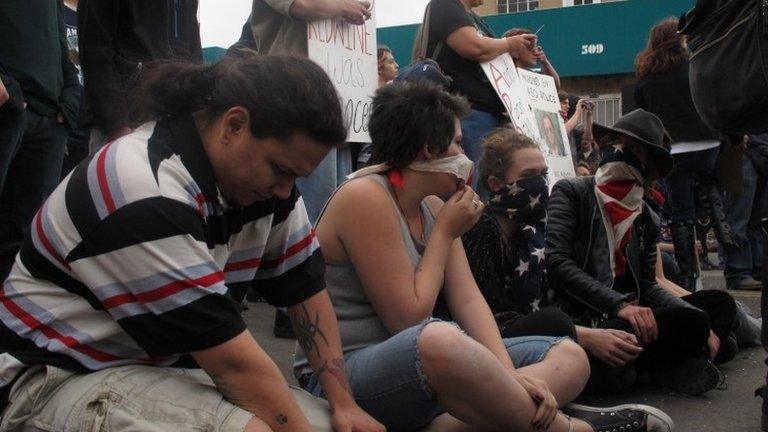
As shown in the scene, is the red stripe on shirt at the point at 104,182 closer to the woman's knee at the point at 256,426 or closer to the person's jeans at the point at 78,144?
the woman's knee at the point at 256,426

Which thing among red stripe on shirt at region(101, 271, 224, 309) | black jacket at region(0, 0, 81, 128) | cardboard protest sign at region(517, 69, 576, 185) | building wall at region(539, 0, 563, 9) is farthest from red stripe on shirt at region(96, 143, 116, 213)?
building wall at region(539, 0, 563, 9)

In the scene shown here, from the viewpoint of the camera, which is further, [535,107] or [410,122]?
[535,107]

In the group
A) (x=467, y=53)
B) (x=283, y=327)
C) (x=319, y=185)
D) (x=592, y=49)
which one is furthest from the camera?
(x=592, y=49)

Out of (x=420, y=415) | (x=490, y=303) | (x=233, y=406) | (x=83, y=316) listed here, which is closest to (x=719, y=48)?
(x=490, y=303)

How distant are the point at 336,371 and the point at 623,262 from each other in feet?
5.91

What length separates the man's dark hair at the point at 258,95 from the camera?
1988mm

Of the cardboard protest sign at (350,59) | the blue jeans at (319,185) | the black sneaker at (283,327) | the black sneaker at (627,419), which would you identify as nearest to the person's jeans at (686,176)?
the cardboard protest sign at (350,59)

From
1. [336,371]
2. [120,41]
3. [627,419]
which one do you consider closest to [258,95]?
[336,371]

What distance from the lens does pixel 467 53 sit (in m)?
4.58

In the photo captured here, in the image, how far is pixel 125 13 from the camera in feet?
11.8

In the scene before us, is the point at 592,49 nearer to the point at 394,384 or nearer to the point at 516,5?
the point at 516,5

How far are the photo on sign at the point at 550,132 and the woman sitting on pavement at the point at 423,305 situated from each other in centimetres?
255

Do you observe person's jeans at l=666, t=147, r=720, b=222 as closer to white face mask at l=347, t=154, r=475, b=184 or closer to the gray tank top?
white face mask at l=347, t=154, r=475, b=184

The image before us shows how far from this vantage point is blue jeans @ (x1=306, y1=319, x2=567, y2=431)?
240 centimetres
